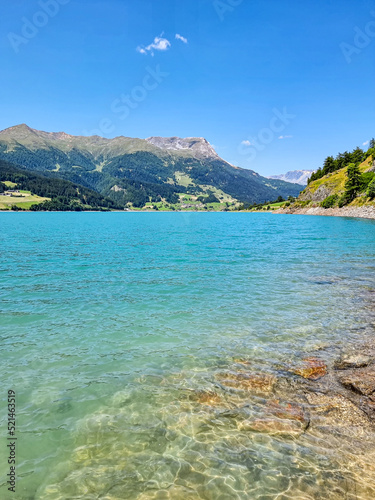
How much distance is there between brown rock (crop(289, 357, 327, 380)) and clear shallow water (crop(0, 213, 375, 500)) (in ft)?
2.03

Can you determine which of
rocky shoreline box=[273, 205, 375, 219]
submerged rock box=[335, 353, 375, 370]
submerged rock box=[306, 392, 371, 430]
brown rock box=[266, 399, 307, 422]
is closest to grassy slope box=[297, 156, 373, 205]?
rocky shoreline box=[273, 205, 375, 219]

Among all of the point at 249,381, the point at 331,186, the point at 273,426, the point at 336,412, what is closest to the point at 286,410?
the point at 273,426

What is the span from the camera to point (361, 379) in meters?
11.4

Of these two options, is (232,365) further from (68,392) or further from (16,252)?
(16,252)

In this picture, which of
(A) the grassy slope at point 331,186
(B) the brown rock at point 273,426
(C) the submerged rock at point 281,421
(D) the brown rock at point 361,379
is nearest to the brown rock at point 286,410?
(C) the submerged rock at point 281,421

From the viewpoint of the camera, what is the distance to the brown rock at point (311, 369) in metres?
11.8

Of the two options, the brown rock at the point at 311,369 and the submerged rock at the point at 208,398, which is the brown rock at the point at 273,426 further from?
the brown rock at the point at 311,369

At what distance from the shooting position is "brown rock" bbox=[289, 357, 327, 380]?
466 inches

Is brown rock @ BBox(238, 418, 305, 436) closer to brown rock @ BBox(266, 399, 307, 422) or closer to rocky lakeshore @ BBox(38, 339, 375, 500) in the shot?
rocky lakeshore @ BBox(38, 339, 375, 500)

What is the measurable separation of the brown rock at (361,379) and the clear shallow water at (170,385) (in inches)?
75.7

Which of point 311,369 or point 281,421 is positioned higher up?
point 311,369

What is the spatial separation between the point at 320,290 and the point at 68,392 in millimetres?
21108

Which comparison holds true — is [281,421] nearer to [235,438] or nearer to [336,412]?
[235,438]

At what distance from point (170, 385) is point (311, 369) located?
5.91 meters
